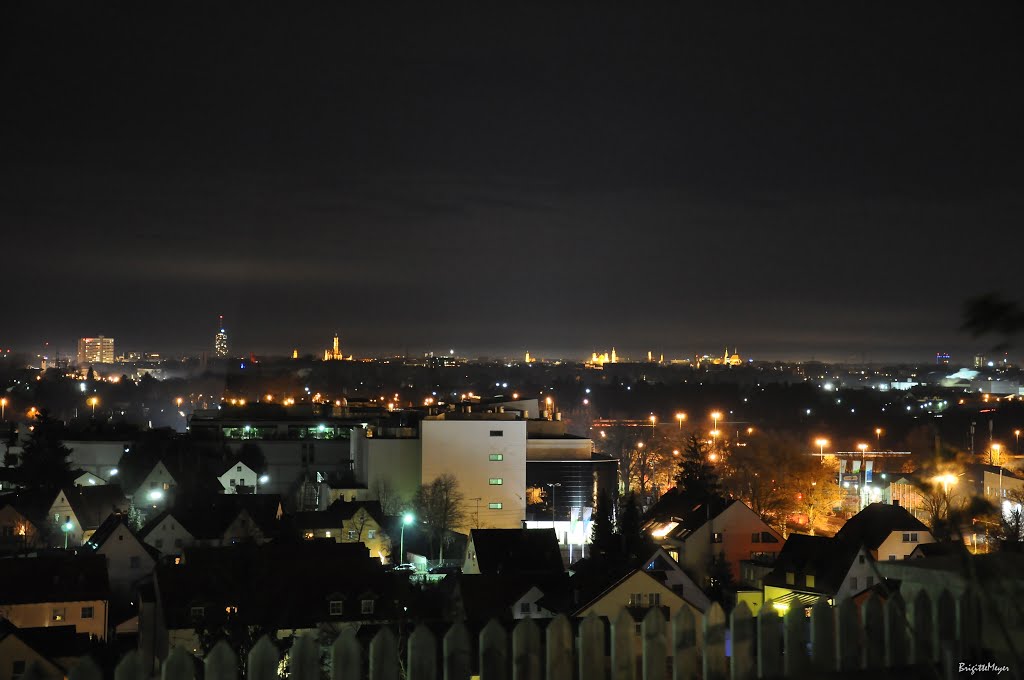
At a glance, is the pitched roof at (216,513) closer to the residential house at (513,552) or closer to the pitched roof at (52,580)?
the residential house at (513,552)

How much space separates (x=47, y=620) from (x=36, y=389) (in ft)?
260

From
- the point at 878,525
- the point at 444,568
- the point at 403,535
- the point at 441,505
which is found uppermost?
the point at 878,525

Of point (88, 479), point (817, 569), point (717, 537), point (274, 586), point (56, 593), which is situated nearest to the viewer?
point (274, 586)

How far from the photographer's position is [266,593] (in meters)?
15.8

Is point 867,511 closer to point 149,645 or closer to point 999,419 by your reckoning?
point 149,645

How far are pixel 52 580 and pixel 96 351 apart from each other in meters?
184

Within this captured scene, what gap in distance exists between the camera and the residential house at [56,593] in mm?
17188

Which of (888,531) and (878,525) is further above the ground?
(878,525)

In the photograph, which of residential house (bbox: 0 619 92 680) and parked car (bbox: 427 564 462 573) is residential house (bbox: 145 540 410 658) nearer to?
residential house (bbox: 0 619 92 680)

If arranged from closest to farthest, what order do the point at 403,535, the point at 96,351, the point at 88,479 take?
the point at 403,535 < the point at 88,479 < the point at 96,351

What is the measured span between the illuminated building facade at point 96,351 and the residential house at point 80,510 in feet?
535

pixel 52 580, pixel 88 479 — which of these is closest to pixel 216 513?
pixel 52 580

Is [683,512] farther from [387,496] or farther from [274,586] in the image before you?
[274,586]

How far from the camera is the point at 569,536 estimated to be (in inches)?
1136
